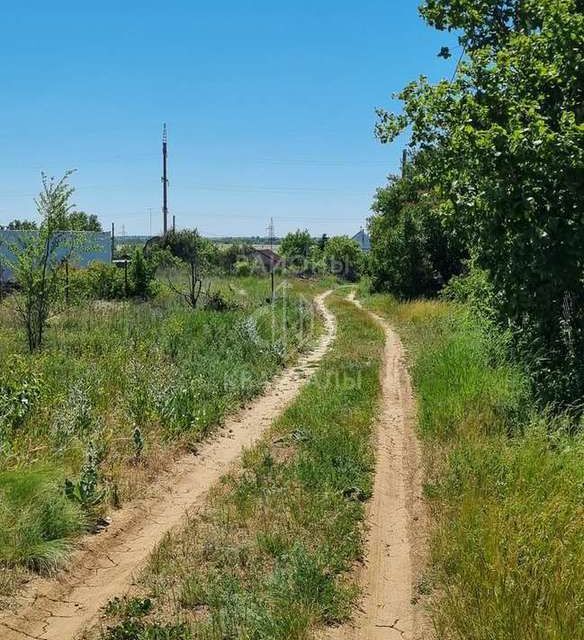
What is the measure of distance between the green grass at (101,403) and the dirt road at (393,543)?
87.3 inches

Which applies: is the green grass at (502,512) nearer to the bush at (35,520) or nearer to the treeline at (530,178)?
the treeline at (530,178)

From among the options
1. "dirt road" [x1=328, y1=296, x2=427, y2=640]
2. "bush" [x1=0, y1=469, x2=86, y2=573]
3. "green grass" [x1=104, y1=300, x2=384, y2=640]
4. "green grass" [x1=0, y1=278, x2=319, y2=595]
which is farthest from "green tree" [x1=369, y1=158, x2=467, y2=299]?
"bush" [x1=0, y1=469, x2=86, y2=573]

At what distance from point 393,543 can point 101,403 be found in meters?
Result: 4.37

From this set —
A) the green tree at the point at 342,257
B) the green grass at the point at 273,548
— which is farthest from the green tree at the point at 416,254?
the green tree at the point at 342,257

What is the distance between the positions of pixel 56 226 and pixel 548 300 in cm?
856

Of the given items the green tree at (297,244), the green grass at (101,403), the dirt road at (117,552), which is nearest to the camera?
the dirt road at (117,552)

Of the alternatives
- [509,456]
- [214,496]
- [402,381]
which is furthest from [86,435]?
[402,381]

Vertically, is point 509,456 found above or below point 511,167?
below

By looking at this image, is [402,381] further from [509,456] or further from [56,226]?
[56,226]

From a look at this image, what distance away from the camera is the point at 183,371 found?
31.6 feet

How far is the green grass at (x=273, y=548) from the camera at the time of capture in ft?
11.5

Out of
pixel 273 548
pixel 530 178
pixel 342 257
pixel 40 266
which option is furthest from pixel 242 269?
pixel 273 548

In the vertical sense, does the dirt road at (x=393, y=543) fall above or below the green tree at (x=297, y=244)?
below

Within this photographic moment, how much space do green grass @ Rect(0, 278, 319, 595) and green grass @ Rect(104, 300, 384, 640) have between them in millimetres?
922
